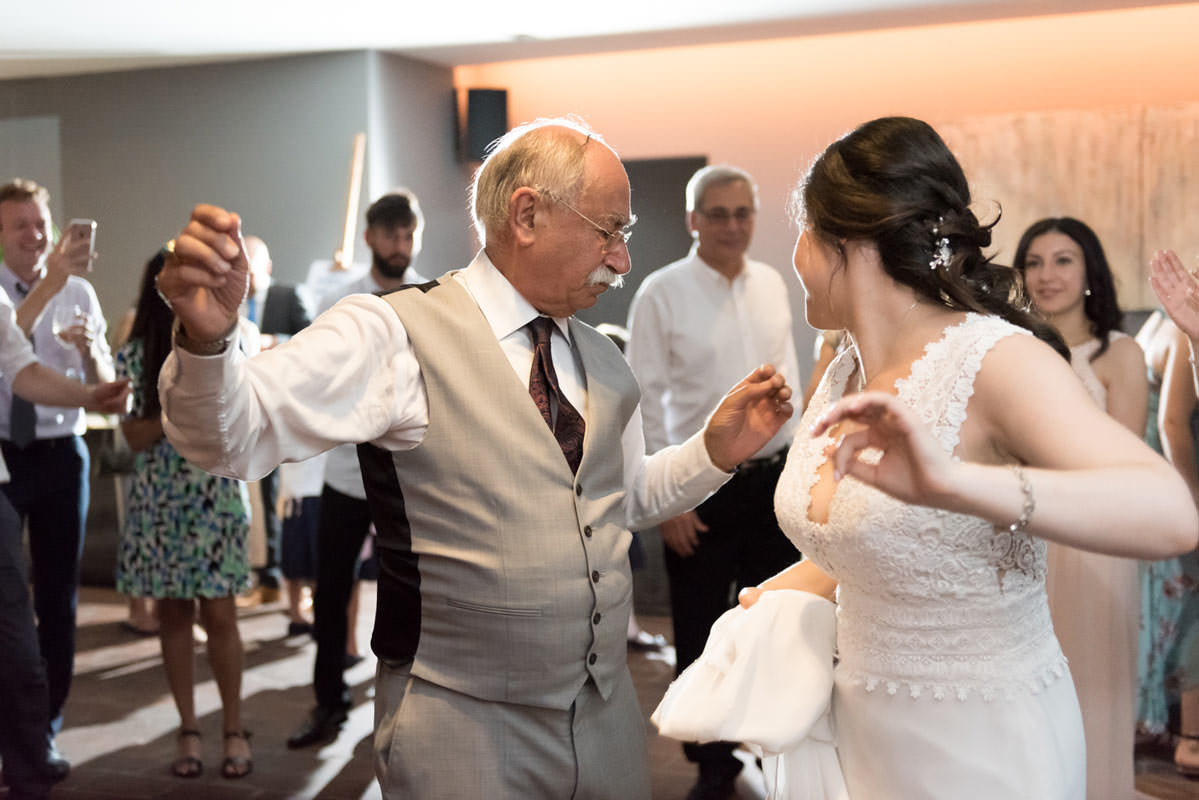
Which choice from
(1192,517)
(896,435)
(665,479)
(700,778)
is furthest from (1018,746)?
(700,778)

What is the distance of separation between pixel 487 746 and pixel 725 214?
258 centimetres

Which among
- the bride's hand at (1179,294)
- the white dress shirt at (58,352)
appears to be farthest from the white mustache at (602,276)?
the white dress shirt at (58,352)

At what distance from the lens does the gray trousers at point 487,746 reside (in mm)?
1768

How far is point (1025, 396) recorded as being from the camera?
1.44 meters

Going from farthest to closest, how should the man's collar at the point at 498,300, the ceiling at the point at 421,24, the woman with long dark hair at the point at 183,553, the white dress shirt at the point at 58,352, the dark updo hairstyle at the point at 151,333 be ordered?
the ceiling at the point at 421,24 → the white dress shirt at the point at 58,352 → the woman with long dark hair at the point at 183,553 → the dark updo hairstyle at the point at 151,333 → the man's collar at the point at 498,300

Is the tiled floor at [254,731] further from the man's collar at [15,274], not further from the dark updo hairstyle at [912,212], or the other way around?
the dark updo hairstyle at [912,212]

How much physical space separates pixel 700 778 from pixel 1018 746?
221 centimetres

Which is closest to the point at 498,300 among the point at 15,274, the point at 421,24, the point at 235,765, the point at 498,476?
the point at 498,476

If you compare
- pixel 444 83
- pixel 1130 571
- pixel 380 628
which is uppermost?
pixel 444 83

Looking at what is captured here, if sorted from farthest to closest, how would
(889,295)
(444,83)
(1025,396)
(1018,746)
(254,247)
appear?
(444,83), (254,247), (889,295), (1018,746), (1025,396)

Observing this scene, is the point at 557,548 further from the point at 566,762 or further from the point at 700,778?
the point at 700,778

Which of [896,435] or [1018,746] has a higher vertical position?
[896,435]

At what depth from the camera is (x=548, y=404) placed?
1862 millimetres

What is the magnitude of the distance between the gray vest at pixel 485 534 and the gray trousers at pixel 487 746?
32 millimetres
